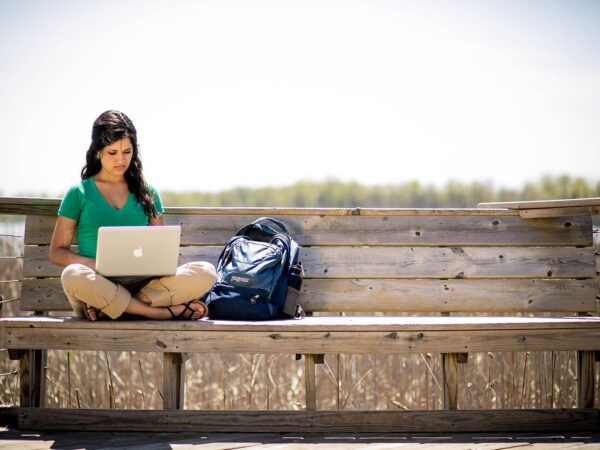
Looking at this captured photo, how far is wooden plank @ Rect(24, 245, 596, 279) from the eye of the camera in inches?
128

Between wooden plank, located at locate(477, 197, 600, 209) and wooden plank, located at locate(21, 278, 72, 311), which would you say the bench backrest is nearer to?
wooden plank, located at locate(477, 197, 600, 209)

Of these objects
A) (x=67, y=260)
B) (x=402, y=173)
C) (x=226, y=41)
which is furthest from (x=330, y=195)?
(x=67, y=260)

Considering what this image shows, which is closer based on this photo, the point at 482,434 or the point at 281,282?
the point at 482,434

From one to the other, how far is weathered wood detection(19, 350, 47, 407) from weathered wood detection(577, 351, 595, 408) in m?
2.34

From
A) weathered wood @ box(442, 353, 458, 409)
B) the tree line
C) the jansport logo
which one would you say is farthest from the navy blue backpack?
the tree line

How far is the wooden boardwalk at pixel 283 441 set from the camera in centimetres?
224

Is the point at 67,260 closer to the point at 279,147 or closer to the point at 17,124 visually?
the point at 17,124

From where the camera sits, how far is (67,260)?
8.97 ft

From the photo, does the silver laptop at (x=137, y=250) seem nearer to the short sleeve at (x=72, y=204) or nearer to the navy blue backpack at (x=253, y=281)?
the navy blue backpack at (x=253, y=281)

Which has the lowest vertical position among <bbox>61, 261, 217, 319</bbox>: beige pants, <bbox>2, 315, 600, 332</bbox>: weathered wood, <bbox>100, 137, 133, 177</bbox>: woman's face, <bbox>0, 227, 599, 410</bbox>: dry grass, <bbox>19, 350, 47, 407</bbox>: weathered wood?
<bbox>0, 227, 599, 410</bbox>: dry grass

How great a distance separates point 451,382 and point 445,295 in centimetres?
67

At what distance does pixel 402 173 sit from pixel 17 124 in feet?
24.7

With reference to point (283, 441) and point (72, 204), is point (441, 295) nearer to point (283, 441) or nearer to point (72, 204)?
point (283, 441)

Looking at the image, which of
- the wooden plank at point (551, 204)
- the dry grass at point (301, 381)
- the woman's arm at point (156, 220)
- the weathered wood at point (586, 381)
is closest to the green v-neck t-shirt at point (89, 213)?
the woman's arm at point (156, 220)
